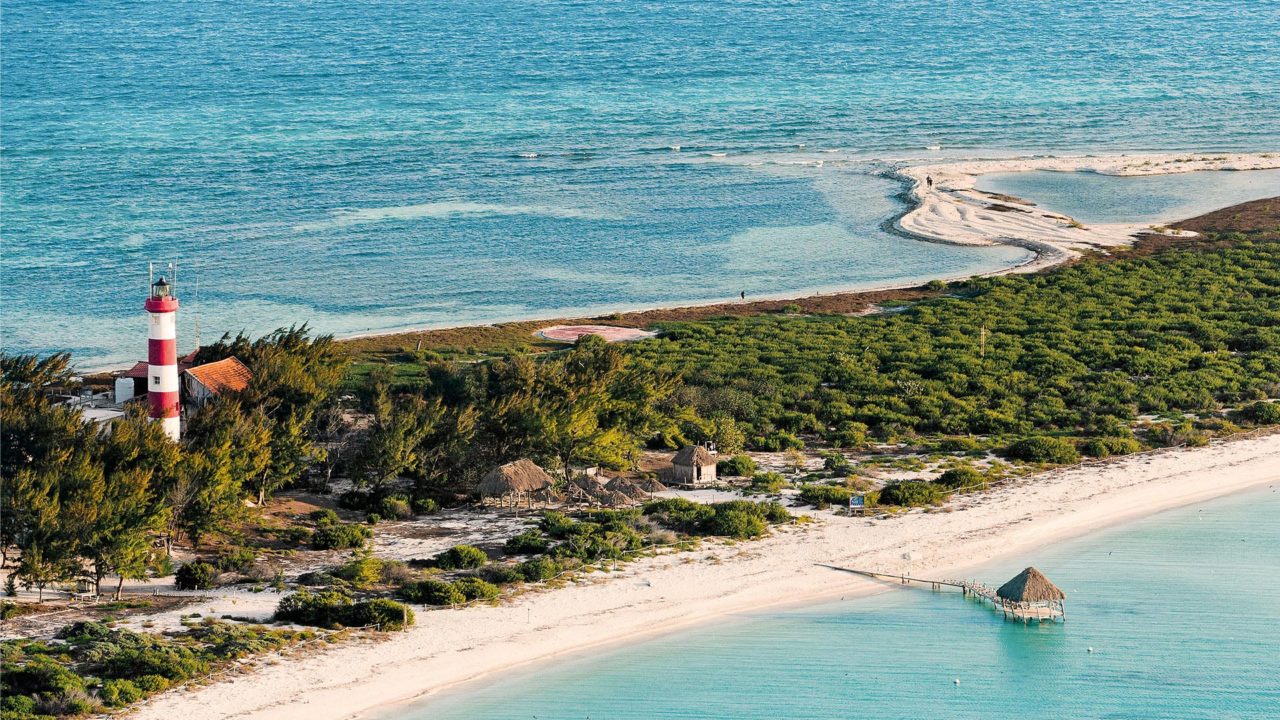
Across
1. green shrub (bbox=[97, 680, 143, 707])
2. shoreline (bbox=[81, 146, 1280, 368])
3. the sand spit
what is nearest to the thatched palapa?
green shrub (bbox=[97, 680, 143, 707])

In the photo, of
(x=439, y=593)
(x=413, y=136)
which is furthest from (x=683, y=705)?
(x=413, y=136)

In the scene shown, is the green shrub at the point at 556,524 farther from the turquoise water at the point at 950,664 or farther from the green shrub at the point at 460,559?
the turquoise water at the point at 950,664

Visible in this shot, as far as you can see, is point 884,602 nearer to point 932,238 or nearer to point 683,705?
point 683,705

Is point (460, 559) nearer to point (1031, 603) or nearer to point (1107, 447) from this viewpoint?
point (1031, 603)

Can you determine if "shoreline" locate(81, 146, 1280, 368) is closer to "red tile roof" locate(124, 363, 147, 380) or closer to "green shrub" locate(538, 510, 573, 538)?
"red tile roof" locate(124, 363, 147, 380)

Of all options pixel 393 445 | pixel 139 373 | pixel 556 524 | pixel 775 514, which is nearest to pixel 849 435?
pixel 775 514
